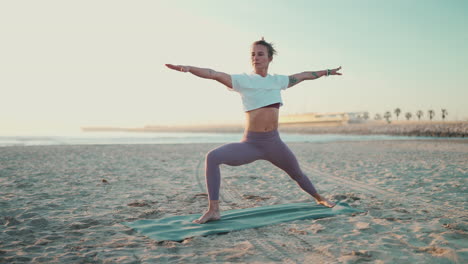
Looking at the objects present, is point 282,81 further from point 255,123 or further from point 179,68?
point 179,68

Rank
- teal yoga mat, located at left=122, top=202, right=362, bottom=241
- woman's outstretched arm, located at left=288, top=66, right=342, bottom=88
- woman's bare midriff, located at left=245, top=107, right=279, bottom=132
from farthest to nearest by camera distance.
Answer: woman's outstretched arm, located at left=288, top=66, right=342, bottom=88 → woman's bare midriff, located at left=245, top=107, right=279, bottom=132 → teal yoga mat, located at left=122, top=202, right=362, bottom=241

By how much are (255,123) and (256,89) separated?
0.41 meters

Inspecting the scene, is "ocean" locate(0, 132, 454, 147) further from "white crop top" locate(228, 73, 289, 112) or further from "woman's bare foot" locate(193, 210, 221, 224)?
"white crop top" locate(228, 73, 289, 112)

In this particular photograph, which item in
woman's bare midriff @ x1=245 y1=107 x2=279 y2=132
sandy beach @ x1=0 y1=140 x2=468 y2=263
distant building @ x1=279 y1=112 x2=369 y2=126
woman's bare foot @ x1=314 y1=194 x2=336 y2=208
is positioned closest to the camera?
sandy beach @ x1=0 y1=140 x2=468 y2=263

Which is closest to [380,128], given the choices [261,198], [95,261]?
[261,198]

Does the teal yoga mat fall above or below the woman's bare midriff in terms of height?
below

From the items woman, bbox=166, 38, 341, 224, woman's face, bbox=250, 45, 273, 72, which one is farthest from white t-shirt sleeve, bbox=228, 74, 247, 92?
woman's face, bbox=250, 45, 273, 72

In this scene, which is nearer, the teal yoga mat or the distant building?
the teal yoga mat

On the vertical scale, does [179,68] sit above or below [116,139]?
above

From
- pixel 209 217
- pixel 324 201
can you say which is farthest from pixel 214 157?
pixel 324 201

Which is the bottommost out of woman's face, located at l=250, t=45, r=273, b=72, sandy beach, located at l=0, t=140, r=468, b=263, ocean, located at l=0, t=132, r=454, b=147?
sandy beach, located at l=0, t=140, r=468, b=263

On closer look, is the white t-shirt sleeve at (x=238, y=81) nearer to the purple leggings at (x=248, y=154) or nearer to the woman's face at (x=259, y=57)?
the woman's face at (x=259, y=57)

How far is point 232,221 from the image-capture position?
12.8ft

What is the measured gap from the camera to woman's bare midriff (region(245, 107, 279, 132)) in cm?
383
